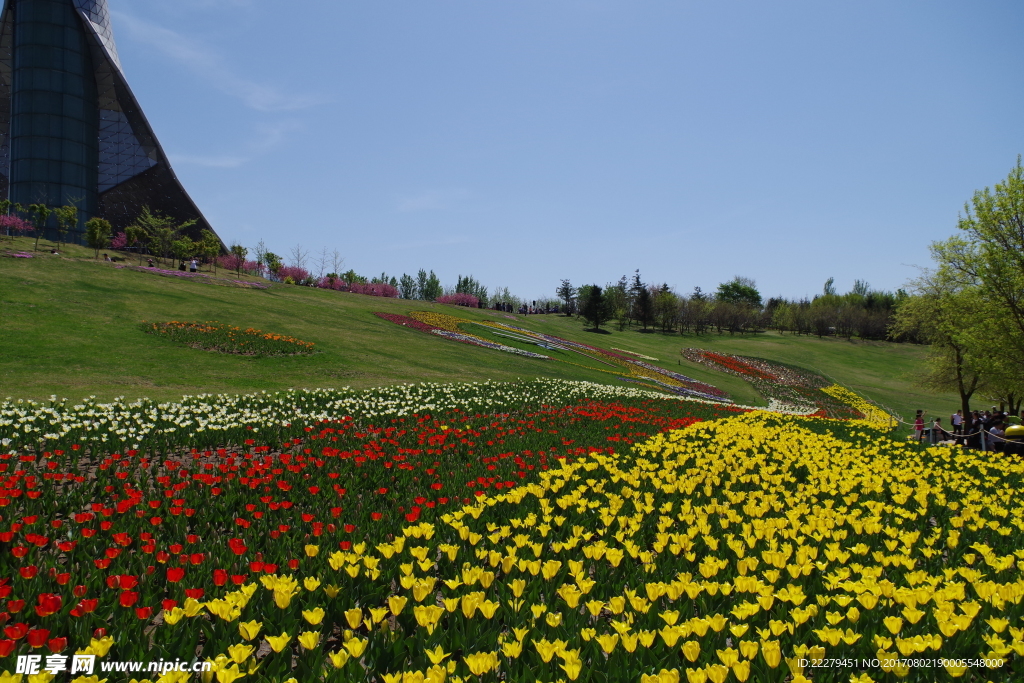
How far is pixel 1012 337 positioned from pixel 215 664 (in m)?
26.4

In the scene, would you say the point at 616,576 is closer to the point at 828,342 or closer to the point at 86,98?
the point at 86,98

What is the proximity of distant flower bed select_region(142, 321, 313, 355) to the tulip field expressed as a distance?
9703mm

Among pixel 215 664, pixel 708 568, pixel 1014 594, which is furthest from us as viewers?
pixel 708 568

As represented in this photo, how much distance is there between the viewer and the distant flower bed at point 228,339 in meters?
19.0

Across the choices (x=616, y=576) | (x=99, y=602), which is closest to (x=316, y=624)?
(x=99, y=602)

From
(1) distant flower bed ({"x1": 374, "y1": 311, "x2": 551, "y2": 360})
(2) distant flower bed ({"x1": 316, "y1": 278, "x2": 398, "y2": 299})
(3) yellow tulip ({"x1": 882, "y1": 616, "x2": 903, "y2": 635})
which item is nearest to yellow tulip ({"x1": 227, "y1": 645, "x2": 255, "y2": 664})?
(3) yellow tulip ({"x1": 882, "y1": 616, "x2": 903, "y2": 635})

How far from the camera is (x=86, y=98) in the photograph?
2569 inches

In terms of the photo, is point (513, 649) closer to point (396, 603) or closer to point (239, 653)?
point (396, 603)

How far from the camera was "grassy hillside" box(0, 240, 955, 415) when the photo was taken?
45.7ft

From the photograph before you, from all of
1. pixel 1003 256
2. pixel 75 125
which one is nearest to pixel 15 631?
pixel 1003 256

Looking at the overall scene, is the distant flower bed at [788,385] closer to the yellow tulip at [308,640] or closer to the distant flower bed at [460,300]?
the yellow tulip at [308,640]

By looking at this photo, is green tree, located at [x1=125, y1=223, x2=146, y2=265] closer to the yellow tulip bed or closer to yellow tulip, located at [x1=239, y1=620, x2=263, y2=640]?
the yellow tulip bed

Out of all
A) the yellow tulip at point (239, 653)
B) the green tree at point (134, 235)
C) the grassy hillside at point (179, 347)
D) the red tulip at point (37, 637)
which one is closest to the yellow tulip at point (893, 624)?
the yellow tulip at point (239, 653)

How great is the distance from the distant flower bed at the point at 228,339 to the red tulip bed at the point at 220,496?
791cm
